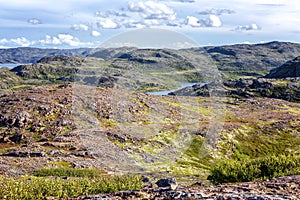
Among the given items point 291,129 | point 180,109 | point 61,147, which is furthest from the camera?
point 180,109

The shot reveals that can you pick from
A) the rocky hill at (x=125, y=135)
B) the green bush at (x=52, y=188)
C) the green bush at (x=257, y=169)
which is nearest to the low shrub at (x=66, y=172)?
the rocky hill at (x=125, y=135)

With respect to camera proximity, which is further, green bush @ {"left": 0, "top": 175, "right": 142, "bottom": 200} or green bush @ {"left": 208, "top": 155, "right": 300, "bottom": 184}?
green bush @ {"left": 208, "top": 155, "right": 300, "bottom": 184}

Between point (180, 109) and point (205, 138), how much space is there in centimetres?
3843

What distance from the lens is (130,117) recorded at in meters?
149

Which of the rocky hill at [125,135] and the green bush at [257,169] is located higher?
the green bush at [257,169]

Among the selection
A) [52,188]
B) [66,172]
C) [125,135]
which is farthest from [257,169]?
[125,135]

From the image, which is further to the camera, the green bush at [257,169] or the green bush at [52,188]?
the green bush at [257,169]

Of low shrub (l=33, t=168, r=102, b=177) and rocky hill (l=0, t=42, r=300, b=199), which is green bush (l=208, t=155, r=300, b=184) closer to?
rocky hill (l=0, t=42, r=300, b=199)

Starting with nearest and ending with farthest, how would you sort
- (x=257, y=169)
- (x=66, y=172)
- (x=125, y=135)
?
(x=257, y=169), (x=66, y=172), (x=125, y=135)

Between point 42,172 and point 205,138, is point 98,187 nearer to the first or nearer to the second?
point 42,172

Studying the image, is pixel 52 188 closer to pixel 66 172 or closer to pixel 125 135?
pixel 66 172

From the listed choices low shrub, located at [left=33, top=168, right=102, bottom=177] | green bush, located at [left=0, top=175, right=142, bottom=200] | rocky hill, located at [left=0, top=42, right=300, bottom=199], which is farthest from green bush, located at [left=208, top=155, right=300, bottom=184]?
low shrub, located at [left=33, top=168, right=102, bottom=177]

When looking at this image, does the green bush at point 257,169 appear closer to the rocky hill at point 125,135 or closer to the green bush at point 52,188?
the green bush at point 52,188

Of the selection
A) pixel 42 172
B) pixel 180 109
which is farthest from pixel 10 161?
pixel 180 109
